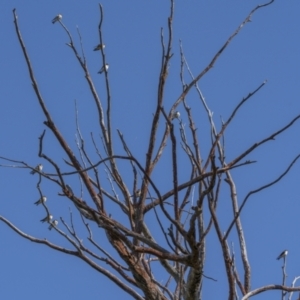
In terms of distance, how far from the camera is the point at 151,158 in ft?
7.64

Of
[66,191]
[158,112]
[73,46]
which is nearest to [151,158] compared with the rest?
[158,112]

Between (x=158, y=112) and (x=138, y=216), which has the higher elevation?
(x=158, y=112)

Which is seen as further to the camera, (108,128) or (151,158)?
(108,128)

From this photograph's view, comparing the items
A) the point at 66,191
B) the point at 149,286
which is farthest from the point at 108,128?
the point at 149,286

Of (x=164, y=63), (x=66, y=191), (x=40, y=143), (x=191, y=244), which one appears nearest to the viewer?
(x=191, y=244)

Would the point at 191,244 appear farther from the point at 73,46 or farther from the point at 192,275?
the point at 73,46

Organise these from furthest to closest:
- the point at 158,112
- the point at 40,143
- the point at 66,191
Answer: the point at 158,112, the point at 66,191, the point at 40,143

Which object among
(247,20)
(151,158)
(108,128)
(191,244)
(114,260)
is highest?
(247,20)

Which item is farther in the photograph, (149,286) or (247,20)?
(247,20)

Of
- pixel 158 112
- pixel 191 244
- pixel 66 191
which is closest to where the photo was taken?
pixel 191 244

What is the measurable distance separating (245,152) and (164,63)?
1.80 ft

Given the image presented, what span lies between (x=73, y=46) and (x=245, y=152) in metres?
1.16

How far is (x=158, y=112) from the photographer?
7.53ft

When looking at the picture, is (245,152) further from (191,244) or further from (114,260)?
(114,260)
